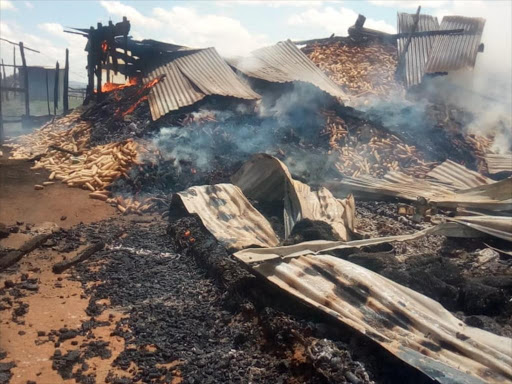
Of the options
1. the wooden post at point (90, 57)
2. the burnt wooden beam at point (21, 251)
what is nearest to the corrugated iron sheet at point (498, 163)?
the burnt wooden beam at point (21, 251)

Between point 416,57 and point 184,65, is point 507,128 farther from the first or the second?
point 184,65

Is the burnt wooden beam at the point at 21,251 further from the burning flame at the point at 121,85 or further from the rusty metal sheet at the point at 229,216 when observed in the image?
the burning flame at the point at 121,85

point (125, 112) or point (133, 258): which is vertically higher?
point (125, 112)

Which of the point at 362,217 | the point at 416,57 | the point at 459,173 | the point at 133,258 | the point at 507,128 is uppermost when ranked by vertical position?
the point at 416,57

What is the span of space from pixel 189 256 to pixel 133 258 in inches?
41.4

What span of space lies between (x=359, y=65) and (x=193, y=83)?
8577mm

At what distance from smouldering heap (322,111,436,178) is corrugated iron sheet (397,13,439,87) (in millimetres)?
5843

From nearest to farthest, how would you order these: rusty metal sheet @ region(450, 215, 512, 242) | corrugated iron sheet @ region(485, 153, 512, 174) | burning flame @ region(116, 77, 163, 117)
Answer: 1. rusty metal sheet @ region(450, 215, 512, 242)
2. corrugated iron sheet @ region(485, 153, 512, 174)
3. burning flame @ region(116, 77, 163, 117)

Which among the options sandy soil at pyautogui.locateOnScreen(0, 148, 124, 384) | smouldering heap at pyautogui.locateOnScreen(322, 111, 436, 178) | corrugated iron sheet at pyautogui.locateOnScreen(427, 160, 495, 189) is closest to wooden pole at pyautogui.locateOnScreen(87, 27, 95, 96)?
sandy soil at pyautogui.locateOnScreen(0, 148, 124, 384)

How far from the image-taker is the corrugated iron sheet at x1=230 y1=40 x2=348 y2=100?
55.1ft

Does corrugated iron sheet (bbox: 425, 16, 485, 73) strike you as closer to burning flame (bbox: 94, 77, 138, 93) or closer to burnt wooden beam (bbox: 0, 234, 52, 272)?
burning flame (bbox: 94, 77, 138, 93)

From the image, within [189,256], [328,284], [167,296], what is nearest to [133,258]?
[189,256]

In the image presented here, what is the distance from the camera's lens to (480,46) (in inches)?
773

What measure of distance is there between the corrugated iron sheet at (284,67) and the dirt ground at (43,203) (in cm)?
903
